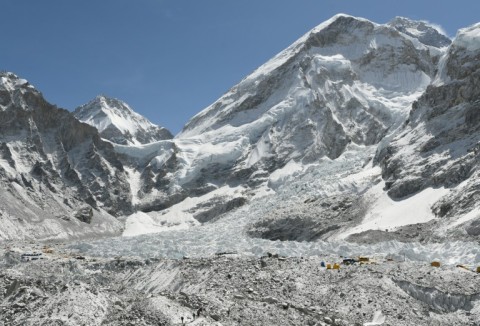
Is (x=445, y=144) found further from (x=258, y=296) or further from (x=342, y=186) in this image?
(x=258, y=296)

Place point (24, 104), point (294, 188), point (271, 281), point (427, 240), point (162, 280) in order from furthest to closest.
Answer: point (24, 104) < point (294, 188) < point (427, 240) < point (162, 280) < point (271, 281)

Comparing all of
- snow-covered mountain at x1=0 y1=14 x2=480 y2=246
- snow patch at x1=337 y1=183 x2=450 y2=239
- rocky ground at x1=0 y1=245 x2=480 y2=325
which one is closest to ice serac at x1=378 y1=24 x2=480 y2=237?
snow-covered mountain at x1=0 y1=14 x2=480 y2=246

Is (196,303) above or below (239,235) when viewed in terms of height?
below

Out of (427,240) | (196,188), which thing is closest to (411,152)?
(427,240)

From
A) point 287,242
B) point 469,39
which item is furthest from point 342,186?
point 469,39

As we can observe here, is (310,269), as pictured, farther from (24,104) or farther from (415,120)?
(24,104)

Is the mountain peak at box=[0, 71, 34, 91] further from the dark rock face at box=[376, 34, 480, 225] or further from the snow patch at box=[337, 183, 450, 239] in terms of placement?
the snow patch at box=[337, 183, 450, 239]

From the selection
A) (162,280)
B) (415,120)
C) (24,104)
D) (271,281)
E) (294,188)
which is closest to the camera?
(271,281)

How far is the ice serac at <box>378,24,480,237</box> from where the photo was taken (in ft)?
336

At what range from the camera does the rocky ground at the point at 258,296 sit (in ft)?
99.9

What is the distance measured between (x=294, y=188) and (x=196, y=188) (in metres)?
47.8

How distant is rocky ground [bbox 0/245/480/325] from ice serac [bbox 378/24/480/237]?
5044cm

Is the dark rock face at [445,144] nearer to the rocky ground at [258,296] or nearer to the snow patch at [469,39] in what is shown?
the snow patch at [469,39]

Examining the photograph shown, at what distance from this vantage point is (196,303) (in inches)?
1289
